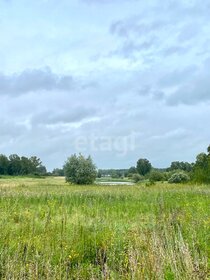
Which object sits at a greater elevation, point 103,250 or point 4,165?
point 4,165

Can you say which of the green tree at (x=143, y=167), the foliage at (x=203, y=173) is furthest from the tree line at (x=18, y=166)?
the foliage at (x=203, y=173)

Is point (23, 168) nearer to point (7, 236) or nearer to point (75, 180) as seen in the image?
point (75, 180)

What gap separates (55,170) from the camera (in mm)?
115688

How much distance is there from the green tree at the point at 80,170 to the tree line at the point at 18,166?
132ft

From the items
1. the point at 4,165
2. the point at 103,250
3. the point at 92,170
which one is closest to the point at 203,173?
the point at 92,170

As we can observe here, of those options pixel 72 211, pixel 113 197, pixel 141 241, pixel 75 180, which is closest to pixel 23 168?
pixel 75 180

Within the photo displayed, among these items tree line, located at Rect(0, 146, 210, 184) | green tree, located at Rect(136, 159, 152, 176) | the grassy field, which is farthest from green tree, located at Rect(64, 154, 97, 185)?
the grassy field

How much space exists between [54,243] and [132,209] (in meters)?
7.42

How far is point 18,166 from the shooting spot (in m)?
107

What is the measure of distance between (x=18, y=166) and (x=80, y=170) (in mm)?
46069

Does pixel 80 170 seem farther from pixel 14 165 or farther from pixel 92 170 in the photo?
pixel 14 165

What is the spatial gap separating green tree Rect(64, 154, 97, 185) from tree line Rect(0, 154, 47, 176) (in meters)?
40.1

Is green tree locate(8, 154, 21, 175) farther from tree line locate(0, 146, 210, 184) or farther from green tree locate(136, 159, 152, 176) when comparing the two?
green tree locate(136, 159, 152, 176)

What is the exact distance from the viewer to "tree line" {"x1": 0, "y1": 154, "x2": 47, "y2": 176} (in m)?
105
